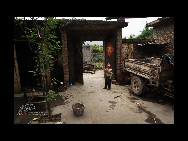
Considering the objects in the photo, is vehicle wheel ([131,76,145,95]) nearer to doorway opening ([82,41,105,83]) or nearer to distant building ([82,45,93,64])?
doorway opening ([82,41,105,83])

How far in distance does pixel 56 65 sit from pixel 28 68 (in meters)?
1.70

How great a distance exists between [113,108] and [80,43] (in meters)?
5.62

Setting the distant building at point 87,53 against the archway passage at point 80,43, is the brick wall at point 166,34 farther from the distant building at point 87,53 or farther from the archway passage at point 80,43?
the distant building at point 87,53

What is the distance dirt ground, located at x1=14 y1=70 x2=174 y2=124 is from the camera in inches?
150

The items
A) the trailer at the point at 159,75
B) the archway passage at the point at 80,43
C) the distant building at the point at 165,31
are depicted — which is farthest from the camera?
the distant building at the point at 165,31

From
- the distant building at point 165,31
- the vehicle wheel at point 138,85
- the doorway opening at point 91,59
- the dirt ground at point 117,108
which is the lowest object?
the dirt ground at point 117,108

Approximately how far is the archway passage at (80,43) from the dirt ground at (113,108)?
1983 mm

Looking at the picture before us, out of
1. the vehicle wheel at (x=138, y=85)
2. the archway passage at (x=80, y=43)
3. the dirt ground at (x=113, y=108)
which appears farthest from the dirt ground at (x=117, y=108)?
the archway passage at (x=80, y=43)

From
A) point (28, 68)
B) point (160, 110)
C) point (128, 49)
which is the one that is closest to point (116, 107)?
point (160, 110)

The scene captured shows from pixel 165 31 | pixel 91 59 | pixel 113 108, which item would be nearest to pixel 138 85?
pixel 113 108

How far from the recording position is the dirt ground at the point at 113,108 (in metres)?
3.81

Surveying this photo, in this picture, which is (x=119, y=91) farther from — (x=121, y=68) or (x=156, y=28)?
(x=156, y=28)

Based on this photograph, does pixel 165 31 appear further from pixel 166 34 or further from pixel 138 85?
pixel 138 85

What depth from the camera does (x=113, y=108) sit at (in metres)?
4.66
